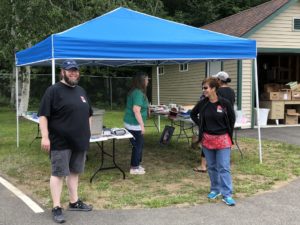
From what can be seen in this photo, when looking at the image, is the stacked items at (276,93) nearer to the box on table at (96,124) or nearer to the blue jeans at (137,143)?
the blue jeans at (137,143)

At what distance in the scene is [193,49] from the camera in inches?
293

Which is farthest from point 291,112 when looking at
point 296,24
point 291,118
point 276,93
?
point 296,24

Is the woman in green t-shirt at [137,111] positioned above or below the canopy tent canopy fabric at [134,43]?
below

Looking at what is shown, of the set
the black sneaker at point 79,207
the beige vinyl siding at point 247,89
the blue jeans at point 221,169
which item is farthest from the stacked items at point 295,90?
the black sneaker at point 79,207

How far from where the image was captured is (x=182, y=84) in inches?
753

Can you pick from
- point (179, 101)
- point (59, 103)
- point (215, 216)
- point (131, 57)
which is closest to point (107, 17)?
point (131, 57)

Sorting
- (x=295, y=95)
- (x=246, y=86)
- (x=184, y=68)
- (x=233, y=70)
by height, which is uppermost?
(x=184, y=68)

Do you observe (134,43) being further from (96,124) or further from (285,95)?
(285,95)

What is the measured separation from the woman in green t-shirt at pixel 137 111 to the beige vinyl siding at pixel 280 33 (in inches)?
322

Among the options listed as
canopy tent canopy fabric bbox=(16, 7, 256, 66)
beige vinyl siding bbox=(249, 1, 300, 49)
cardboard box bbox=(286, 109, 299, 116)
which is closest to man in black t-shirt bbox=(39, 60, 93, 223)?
canopy tent canopy fabric bbox=(16, 7, 256, 66)

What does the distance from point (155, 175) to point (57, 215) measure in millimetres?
2598

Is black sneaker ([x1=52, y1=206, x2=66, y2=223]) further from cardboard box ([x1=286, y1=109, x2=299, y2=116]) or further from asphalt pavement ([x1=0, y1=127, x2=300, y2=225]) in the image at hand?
cardboard box ([x1=286, y1=109, x2=299, y2=116])

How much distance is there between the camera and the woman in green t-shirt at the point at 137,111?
710cm

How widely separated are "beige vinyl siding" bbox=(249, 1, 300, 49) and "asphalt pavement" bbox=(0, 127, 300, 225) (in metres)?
9.30
